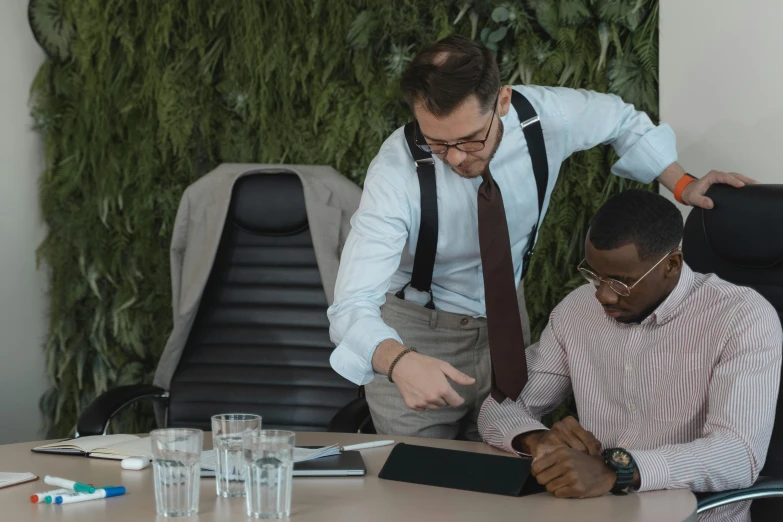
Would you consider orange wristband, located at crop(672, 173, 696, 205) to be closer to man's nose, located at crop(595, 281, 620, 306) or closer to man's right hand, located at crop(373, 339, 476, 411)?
man's nose, located at crop(595, 281, 620, 306)

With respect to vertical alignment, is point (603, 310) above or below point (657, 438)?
above

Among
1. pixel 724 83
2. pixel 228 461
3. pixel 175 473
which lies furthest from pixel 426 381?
pixel 724 83

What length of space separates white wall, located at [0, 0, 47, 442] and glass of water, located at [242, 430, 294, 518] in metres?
2.33

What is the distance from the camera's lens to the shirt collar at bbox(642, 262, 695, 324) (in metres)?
1.83

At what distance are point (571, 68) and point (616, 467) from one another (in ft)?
5.12

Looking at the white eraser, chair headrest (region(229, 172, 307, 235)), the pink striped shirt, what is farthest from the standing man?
chair headrest (region(229, 172, 307, 235))

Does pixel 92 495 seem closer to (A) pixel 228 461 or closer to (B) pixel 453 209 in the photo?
(A) pixel 228 461

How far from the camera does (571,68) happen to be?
9.05 ft

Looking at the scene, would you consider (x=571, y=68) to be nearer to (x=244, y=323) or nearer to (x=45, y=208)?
(x=244, y=323)

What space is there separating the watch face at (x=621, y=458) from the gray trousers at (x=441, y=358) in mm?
713

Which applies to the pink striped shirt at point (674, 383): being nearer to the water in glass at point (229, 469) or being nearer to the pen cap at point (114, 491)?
the water in glass at point (229, 469)

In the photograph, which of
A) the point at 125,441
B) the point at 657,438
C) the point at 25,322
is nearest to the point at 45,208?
the point at 25,322

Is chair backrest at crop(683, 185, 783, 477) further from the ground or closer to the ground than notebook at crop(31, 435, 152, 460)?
further from the ground

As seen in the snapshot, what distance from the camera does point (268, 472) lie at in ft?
4.50
